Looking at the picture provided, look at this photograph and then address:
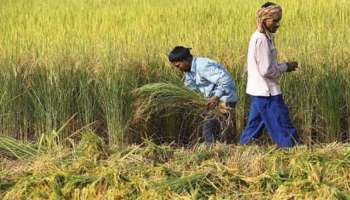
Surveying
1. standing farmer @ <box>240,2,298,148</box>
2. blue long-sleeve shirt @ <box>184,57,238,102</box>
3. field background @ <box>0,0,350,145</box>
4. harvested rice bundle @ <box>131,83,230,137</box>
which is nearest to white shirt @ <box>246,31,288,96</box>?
standing farmer @ <box>240,2,298,148</box>

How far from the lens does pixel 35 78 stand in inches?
176

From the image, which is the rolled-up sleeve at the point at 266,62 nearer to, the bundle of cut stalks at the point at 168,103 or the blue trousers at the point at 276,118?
the blue trousers at the point at 276,118

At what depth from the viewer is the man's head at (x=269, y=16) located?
3.56 metres

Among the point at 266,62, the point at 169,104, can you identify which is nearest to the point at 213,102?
the point at 169,104

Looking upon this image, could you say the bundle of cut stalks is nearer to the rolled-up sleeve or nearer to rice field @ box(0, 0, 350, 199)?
rice field @ box(0, 0, 350, 199)

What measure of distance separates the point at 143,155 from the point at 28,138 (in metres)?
1.63

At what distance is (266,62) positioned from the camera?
142 inches

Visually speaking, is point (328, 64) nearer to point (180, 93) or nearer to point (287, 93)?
point (287, 93)

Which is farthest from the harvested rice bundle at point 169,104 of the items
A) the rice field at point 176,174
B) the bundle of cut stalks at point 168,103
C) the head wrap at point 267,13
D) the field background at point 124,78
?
the rice field at point 176,174

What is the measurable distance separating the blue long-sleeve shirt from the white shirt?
136 mm

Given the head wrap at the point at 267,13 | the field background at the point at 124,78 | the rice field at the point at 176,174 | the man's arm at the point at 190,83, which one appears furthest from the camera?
the field background at the point at 124,78

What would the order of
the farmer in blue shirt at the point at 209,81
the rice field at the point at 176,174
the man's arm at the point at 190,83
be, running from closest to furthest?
1. the rice field at the point at 176,174
2. the farmer in blue shirt at the point at 209,81
3. the man's arm at the point at 190,83

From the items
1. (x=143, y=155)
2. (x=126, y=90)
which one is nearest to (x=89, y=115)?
(x=126, y=90)

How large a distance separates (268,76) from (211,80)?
14.7 inches
